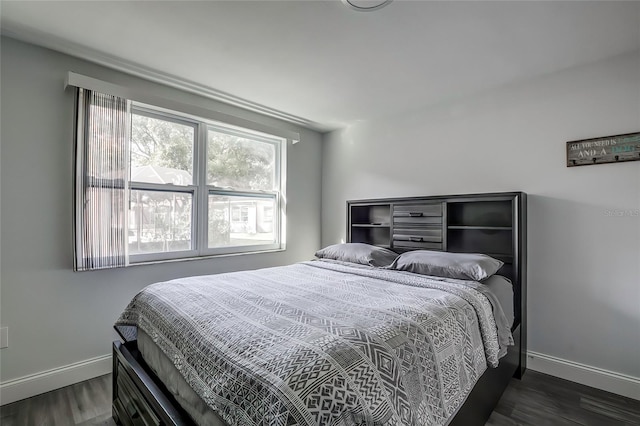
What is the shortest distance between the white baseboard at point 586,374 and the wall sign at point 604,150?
5.25ft

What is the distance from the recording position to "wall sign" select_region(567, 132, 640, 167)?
2162 mm

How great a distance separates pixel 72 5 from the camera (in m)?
1.77

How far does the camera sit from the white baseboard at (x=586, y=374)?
84.4 inches

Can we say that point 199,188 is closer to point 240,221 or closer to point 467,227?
point 240,221

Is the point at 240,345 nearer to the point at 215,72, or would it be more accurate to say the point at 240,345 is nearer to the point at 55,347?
the point at 55,347

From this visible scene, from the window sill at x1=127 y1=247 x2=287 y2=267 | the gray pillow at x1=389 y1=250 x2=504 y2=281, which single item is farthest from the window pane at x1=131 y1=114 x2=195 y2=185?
the gray pillow at x1=389 y1=250 x2=504 y2=281

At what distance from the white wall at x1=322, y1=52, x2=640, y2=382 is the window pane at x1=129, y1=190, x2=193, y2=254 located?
2633 millimetres

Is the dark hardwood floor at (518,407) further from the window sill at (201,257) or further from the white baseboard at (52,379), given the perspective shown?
the window sill at (201,257)

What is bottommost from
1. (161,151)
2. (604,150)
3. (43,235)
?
(43,235)

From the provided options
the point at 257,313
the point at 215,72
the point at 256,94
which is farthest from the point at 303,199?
the point at 257,313

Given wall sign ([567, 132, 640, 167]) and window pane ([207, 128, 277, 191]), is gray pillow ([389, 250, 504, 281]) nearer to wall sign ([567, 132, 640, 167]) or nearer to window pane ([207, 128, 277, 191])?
wall sign ([567, 132, 640, 167])

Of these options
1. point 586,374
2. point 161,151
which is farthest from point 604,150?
point 161,151

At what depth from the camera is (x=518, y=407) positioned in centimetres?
203

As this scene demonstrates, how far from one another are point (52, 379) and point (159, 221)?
1.40 metres
